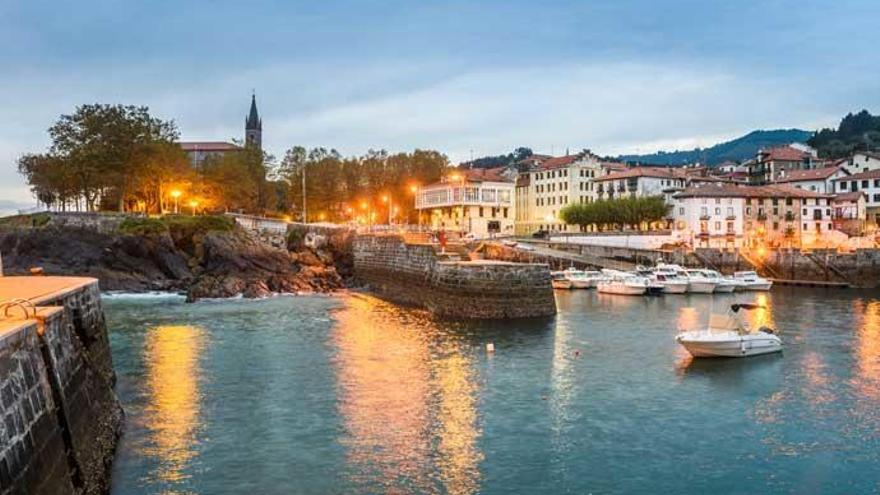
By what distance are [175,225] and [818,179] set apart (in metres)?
106

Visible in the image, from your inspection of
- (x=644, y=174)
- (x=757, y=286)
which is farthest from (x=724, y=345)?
(x=644, y=174)

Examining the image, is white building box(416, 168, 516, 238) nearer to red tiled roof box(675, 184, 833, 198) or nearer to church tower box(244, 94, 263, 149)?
red tiled roof box(675, 184, 833, 198)

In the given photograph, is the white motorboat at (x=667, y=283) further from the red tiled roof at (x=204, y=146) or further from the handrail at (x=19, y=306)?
the red tiled roof at (x=204, y=146)

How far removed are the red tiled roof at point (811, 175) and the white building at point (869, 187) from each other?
252 centimetres

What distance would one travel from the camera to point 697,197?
106m

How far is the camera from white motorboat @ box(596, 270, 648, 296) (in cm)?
6644

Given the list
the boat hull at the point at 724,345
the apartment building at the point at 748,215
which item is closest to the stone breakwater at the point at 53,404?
the boat hull at the point at 724,345

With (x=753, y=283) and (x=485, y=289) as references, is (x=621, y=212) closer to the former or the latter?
(x=753, y=283)

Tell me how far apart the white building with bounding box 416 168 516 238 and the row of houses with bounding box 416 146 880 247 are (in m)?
0.17

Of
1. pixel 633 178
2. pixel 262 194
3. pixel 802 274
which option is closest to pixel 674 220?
pixel 633 178

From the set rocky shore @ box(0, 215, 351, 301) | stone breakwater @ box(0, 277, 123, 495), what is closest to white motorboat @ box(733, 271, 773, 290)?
rocky shore @ box(0, 215, 351, 301)

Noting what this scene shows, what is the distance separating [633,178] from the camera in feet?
414

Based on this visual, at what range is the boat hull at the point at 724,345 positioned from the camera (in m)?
34.8

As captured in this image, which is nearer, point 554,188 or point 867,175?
point 867,175
